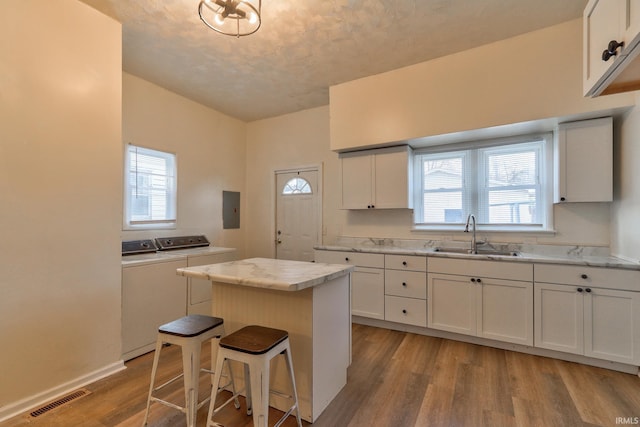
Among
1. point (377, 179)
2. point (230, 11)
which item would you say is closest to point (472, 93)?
point (377, 179)

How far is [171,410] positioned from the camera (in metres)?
1.88

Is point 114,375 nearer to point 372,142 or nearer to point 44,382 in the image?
point 44,382

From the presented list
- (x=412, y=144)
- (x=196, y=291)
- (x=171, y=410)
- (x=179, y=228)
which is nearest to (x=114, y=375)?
(x=171, y=410)

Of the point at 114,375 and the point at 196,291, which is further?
the point at 196,291

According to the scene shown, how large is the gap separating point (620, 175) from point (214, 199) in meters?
4.66

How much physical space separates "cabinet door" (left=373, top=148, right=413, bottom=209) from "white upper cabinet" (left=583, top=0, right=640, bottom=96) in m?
1.94

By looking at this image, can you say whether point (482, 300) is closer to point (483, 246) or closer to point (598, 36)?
point (483, 246)

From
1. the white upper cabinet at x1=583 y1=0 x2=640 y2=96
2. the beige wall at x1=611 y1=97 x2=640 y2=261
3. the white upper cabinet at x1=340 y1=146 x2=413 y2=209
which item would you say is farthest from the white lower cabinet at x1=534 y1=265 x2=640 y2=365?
the white upper cabinet at x1=583 y1=0 x2=640 y2=96

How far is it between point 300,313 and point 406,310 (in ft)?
5.71

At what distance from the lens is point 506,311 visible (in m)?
2.63

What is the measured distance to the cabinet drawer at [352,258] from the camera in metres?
3.26

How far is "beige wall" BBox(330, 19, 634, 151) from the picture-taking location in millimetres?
2441

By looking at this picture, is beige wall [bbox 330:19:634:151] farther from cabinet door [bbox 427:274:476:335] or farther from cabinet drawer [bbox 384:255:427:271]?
cabinet door [bbox 427:274:476:335]

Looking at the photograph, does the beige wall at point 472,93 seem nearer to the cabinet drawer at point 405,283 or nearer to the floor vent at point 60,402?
the cabinet drawer at point 405,283
